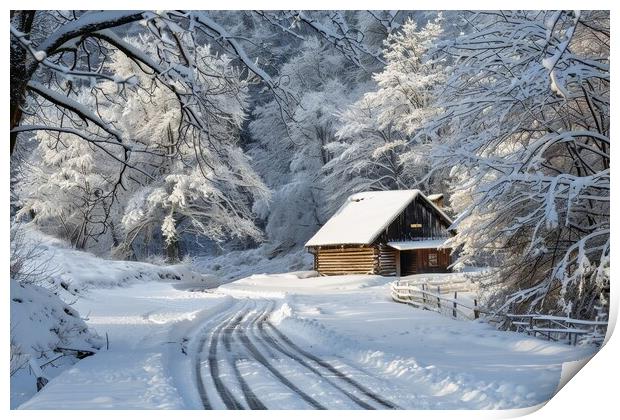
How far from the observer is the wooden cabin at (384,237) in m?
10.3

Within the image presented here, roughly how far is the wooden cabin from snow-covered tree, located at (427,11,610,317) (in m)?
1.34

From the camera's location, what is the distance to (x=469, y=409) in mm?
5383

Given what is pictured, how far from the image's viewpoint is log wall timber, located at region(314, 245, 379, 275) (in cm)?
1080

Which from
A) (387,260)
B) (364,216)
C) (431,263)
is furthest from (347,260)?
(431,263)

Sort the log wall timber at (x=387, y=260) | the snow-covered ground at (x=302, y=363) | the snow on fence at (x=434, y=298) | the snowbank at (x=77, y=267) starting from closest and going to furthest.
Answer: the snow-covered ground at (x=302, y=363)
the snowbank at (x=77, y=267)
the snow on fence at (x=434, y=298)
the log wall timber at (x=387, y=260)

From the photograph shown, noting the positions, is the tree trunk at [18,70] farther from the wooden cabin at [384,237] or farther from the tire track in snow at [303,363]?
the wooden cabin at [384,237]

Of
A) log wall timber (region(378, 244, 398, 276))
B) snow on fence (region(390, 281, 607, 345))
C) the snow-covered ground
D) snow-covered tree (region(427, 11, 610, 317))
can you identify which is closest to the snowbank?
the snow-covered ground

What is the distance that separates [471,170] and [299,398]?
310 cm

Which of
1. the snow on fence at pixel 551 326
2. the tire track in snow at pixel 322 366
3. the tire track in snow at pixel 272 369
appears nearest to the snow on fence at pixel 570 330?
the snow on fence at pixel 551 326

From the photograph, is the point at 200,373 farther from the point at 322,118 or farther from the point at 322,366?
the point at 322,118

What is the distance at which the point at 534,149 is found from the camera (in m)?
6.40

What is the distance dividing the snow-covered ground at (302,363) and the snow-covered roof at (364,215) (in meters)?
1.17

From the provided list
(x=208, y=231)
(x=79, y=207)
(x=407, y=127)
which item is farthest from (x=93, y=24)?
(x=208, y=231)

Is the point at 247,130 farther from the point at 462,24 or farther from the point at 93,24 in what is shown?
the point at 462,24
